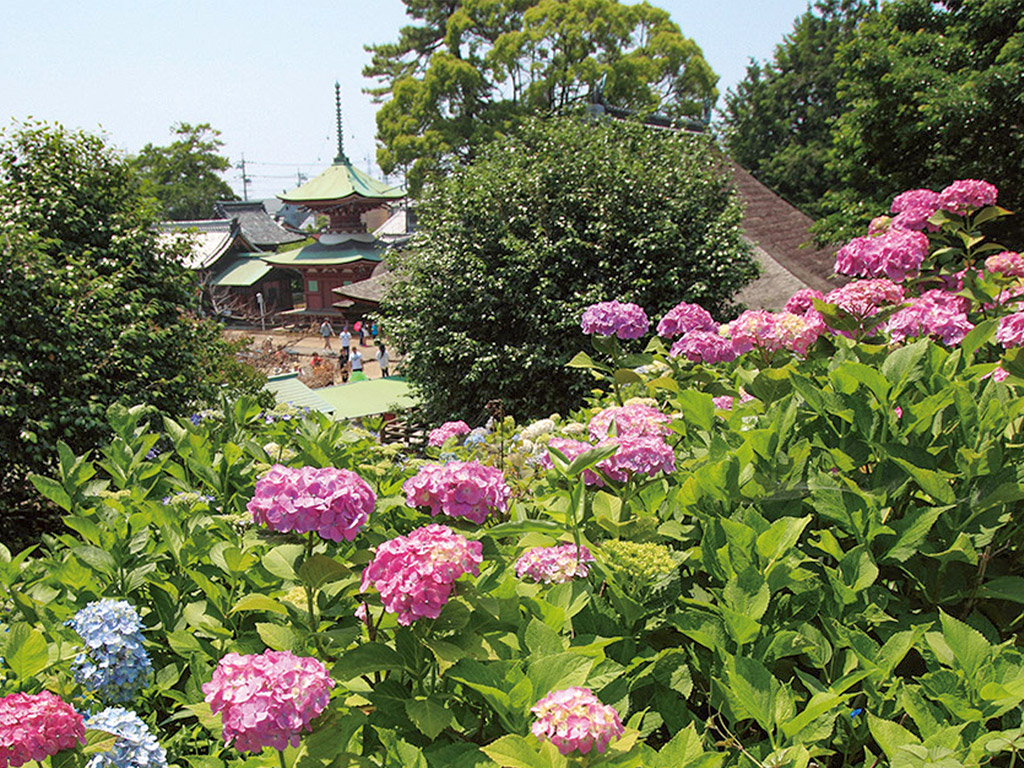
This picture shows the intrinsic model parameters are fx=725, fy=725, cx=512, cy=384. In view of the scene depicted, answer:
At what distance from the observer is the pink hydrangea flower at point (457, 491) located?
5.31 feet

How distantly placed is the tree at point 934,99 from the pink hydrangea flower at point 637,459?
→ 31.3 ft

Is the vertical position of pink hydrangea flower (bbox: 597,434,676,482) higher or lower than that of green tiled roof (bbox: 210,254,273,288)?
lower

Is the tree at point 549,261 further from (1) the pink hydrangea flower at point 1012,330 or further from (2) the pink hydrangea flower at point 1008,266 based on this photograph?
(1) the pink hydrangea flower at point 1012,330

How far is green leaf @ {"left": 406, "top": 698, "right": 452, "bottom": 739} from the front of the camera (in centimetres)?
127

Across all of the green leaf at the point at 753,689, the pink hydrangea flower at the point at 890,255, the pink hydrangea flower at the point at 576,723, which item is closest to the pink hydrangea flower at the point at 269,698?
the pink hydrangea flower at the point at 576,723

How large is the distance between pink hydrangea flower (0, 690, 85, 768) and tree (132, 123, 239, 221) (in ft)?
177

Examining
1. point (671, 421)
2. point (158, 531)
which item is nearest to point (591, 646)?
point (671, 421)

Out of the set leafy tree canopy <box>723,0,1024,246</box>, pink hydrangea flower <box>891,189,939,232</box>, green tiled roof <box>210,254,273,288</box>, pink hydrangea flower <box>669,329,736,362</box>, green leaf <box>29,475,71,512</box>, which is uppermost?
leafy tree canopy <box>723,0,1024,246</box>

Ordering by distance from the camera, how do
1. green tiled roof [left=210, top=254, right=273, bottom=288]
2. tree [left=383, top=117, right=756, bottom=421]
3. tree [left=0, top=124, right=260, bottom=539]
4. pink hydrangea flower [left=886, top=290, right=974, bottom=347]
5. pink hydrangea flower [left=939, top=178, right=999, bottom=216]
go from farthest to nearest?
green tiled roof [left=210, top=254, right=273, bottom=288] < tree [left=383, top=117, right=756, bottom=421] < tree [left=0, top=124, right=260, bottom=539] < pink hydrangea flower [left=939, top=178, right=999, bottom=216] < pink hydrangea flower [left=886, top=290, right=974, bottom=347]

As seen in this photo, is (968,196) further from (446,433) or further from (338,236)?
(338,236)

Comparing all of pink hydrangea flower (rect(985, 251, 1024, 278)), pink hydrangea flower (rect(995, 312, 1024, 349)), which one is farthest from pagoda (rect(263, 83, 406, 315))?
pink hydrangea flower (rect(995, 312, 1024, 349))

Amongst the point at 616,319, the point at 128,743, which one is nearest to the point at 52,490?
the point at 128,743

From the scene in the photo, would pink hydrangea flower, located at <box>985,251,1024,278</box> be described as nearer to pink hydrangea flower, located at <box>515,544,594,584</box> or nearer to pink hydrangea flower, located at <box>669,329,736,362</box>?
pink hydrangea flower, located at <box>669,329,736,362</box>

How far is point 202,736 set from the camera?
1.99m
